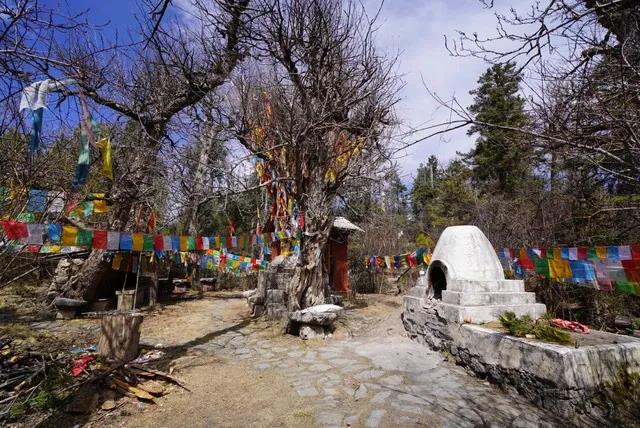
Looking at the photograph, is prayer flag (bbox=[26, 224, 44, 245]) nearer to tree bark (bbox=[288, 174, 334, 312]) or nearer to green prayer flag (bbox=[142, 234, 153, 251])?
green prayer flag (bbox=[142, 234, 153, 251])

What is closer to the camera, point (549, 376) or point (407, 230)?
point (549, 376)

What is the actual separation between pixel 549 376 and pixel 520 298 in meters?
2.35

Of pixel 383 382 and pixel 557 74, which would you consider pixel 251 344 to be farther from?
pixel 557 74

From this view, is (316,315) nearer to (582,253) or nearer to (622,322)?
(582,253)

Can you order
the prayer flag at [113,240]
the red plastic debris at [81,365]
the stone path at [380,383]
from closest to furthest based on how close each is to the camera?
the stone path at [380,383], the red plastic debris at [81,365], the prayer flag at [113,240]

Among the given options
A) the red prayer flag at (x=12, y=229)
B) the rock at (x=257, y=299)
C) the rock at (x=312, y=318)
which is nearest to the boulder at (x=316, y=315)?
the rock at (x=312, y=318)

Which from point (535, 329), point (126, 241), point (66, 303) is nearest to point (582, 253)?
point (535, 329)

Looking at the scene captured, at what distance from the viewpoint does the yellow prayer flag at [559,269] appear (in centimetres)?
816

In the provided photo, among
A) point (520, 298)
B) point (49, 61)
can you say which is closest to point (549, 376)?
point (520, 298)

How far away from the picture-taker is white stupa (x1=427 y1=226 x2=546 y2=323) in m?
6.09

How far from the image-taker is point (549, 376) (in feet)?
13.7

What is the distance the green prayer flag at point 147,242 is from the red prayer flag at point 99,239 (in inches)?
32.0

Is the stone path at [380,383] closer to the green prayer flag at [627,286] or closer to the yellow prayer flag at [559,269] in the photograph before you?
the yellow prayer flag at [559,269]

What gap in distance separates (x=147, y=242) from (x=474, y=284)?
741cm
